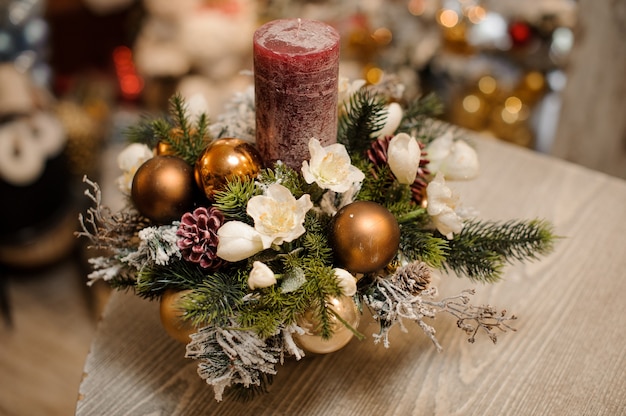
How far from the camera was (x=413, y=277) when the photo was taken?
625 mm

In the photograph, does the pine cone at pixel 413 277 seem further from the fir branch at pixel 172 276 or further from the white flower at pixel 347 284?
the fir branch at pixel 172 276

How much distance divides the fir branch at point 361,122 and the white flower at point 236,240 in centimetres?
20

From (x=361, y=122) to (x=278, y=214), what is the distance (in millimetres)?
177

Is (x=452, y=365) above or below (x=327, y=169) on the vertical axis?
below

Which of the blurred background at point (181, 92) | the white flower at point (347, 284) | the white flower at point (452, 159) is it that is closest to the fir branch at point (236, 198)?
the white flower at point (347, 284)

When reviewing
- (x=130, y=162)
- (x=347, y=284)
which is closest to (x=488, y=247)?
(x=347, y=284)

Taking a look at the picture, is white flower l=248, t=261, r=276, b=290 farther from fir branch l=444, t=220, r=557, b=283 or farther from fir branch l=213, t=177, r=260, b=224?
fir branch l=444, t=220, r=557, b=283

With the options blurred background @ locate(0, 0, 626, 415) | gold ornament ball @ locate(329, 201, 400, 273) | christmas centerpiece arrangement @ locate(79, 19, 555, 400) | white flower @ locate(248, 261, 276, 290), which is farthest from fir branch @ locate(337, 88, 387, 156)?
blurred background @ locate(0, 0, 626, 415)

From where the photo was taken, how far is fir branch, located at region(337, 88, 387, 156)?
0.70 m

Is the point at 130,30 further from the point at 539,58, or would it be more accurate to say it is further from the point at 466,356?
the point at 466,356

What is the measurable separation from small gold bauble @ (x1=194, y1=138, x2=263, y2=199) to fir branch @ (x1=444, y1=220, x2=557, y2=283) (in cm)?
25

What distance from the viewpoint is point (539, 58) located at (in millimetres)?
1683

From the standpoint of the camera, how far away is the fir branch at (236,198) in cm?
63

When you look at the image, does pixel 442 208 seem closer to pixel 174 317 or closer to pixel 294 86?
pixel 294 86
